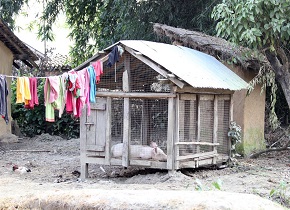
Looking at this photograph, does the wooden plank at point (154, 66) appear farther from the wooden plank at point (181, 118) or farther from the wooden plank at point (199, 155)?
the wooden plank at point (199, 155)

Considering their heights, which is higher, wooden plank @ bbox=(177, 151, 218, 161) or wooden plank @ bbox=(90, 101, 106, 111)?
wooden plank @ bbox=(90, 101, 106, 111)

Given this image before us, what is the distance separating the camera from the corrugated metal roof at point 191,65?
9.63 meters

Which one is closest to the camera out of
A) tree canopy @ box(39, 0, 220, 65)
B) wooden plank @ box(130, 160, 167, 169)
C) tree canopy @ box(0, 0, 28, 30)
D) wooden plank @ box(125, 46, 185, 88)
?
wooden plank @ box(125, 46, 185, 88)

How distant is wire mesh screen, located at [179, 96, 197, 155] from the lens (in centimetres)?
988

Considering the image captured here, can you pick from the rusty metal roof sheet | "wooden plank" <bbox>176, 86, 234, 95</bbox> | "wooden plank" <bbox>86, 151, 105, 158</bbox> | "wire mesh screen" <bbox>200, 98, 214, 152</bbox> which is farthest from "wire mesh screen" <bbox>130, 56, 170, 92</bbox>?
the rusty metal roof sheet

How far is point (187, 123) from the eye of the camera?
10.2 meters

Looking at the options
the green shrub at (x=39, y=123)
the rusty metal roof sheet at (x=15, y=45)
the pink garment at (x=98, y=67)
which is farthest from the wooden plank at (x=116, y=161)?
the green shrub at (x=39, y=123)

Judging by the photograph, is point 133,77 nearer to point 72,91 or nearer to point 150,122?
point 150,122

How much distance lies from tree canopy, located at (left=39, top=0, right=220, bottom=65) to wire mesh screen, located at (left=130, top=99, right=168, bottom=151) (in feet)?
23.1

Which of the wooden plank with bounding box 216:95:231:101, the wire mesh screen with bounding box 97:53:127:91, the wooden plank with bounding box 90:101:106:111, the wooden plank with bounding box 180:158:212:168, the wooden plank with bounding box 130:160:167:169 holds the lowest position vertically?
the wooden plank with bounding box 180:158:212:168

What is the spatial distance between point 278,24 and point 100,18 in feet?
35.9

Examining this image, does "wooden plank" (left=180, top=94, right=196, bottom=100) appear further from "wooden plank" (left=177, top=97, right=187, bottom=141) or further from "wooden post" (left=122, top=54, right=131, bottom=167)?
"wooden post" (left=122, top=54, right=131, bottom=167)

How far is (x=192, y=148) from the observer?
10.3 m

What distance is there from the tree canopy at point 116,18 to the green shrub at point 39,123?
11.5ft
